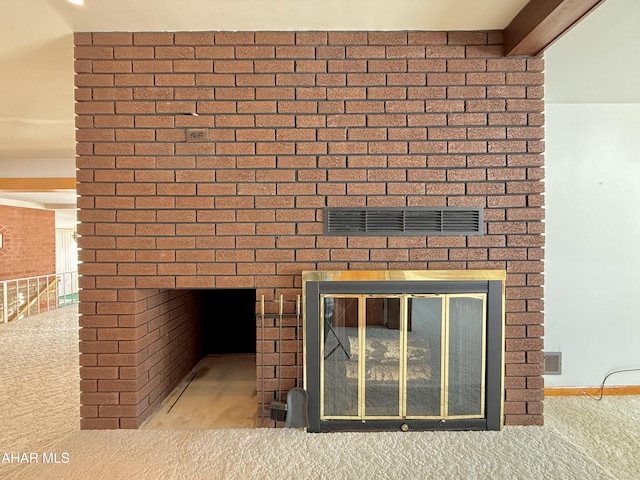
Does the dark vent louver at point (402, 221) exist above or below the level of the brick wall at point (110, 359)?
above

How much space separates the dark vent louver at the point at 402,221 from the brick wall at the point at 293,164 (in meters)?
0.05

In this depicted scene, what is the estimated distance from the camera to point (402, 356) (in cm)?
187

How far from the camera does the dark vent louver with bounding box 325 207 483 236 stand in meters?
1.89

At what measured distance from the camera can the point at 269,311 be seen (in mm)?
1926

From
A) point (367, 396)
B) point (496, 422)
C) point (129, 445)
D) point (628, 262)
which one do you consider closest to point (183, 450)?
point (129, 445)

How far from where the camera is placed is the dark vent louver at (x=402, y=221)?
1890 mm

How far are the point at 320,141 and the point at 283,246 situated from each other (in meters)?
0.64

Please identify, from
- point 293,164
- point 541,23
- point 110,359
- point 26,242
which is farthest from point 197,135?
point 26,242

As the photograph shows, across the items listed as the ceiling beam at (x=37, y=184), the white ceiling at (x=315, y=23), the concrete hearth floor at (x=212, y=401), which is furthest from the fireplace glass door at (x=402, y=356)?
the ceiling beam at (x=37, y=184)

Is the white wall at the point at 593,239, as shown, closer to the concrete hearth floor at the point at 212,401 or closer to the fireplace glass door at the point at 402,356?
the fireplace glass door at the point at 402,356

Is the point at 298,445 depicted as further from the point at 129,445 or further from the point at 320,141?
the point at 320,141

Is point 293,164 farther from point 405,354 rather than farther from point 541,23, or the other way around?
point 541,23

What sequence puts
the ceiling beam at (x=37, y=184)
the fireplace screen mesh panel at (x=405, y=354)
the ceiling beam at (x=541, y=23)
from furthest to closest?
the ceiling beam at (x=37, y=184) → the fireplace screen mesh panel at (x=405, y=354) → the ceiling beam at (x=541, y=23)

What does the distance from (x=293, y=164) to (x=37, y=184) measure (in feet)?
14.6
